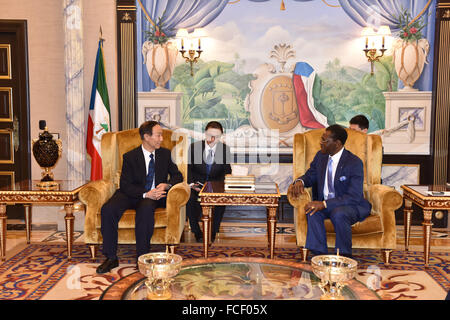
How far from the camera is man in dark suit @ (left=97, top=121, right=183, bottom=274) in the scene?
414 cm

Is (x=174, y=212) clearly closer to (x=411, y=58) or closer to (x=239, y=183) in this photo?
(x=239, y=183)

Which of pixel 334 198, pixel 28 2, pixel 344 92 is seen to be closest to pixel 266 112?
pixel 344 92

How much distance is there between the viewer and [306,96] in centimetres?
611

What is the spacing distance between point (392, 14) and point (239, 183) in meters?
3.38

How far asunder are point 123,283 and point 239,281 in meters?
0.69

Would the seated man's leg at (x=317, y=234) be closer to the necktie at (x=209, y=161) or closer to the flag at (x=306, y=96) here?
the necktie at (x=209, y=161)

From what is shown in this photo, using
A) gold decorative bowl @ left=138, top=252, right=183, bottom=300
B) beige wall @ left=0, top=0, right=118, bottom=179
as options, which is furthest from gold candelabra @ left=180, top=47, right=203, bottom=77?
gold decorative bowl @ left=138, top=252, right=183, bottom=300

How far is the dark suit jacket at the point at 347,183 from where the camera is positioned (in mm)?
4137

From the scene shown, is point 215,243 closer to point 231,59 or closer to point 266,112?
point 266,112

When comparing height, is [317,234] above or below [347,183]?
below

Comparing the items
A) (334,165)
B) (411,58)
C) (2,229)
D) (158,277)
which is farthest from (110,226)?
(411,58)

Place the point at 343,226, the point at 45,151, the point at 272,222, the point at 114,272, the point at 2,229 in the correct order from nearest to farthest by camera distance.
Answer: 1. the point at 343,226
2. the point at 114,272
3. the point at 272,222
4. the point at 2,229
5. the point at 45,151

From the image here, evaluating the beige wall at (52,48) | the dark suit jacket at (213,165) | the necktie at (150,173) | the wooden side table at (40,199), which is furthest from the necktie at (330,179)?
the beige wall at (52,48)

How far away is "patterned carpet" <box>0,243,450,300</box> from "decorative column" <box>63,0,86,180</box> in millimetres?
1227
